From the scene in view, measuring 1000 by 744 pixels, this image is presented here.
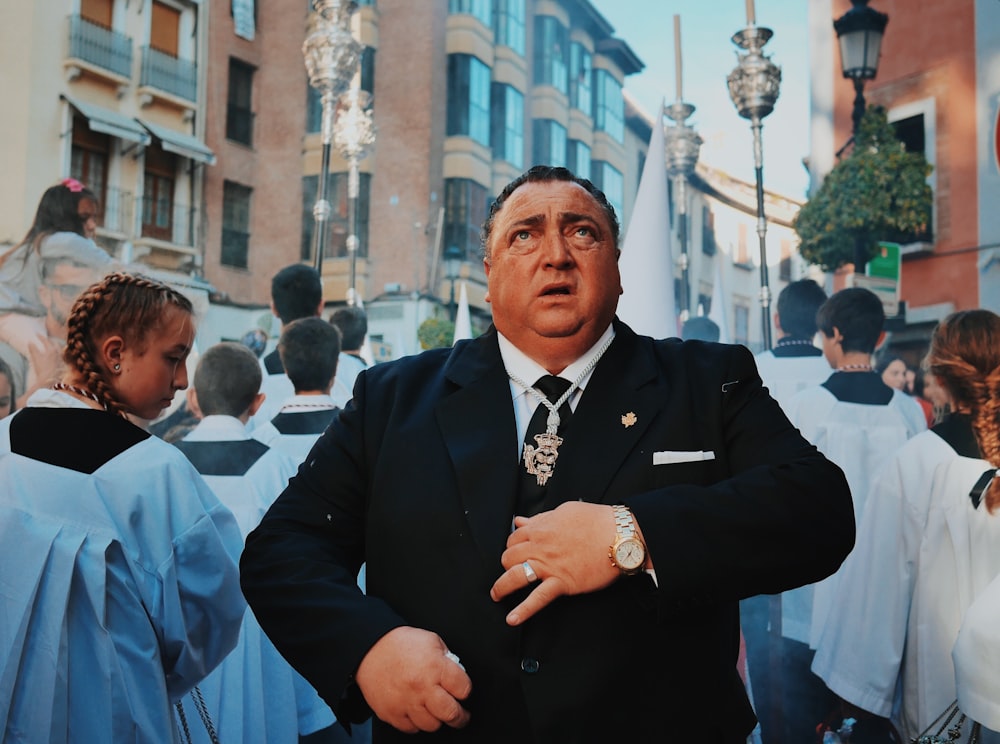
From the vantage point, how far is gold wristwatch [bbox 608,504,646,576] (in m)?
1.38

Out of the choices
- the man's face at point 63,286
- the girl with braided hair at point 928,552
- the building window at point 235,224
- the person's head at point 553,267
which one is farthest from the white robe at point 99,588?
the building window at point 235,224

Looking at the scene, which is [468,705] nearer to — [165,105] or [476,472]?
[476,472]

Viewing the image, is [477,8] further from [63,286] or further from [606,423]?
[606,423]

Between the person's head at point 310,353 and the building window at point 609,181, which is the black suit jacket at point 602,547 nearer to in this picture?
the person's head at point 310,353

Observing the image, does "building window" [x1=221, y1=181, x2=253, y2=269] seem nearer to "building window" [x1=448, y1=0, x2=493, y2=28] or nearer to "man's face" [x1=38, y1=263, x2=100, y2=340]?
"man's face" [x1=38, y1=263, x2=100, y2=340]

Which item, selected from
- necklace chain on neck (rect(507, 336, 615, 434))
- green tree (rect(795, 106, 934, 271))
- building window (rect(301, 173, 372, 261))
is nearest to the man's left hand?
necklace chain on neck (rect(507, 336, 615, 434))

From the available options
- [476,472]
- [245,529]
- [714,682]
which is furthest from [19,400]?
[714,682]

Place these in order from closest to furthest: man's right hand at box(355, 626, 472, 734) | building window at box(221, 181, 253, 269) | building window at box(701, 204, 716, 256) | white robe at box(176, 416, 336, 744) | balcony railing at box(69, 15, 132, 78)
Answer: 1. man's right hand at box(355, 626, 472, 734)
2. white robe at box(176, 416, 336, 744)
3. balcony railing at box(69, 15, 132, 78)
4. building window at box(221, 181, 253, 269)
5. building window at box(701, 204, 716, 256)

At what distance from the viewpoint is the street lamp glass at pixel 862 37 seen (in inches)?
240

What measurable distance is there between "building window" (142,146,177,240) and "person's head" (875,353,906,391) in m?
5.56

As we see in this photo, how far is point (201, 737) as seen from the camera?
2.33 metres

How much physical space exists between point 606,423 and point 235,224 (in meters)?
6.75

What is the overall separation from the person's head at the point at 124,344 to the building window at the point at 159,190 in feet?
17.1

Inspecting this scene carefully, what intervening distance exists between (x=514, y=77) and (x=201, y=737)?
1136cm
